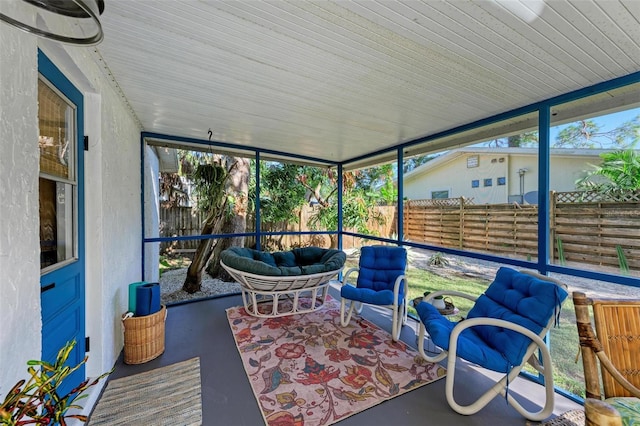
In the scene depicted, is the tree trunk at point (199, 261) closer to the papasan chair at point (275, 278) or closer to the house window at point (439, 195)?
the papasan chair at point (275, 278)

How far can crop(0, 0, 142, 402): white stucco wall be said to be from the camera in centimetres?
101

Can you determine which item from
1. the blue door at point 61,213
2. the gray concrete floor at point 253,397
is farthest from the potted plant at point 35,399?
the gray concrete floor at point 253,397

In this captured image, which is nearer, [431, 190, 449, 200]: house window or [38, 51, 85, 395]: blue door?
[38, 51, 85, 395]: blue door

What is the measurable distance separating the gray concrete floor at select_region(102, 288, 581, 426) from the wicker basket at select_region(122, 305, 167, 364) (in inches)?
2.7

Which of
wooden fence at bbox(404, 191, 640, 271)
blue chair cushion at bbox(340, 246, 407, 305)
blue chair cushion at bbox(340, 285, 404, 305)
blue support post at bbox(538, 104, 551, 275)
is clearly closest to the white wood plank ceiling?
blue support post at bbox(538, 104, 551, 275)

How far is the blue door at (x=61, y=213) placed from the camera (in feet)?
4.78

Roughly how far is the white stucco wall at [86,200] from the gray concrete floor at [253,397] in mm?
603

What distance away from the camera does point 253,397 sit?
200 cm

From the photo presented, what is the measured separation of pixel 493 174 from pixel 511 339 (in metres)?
2.12

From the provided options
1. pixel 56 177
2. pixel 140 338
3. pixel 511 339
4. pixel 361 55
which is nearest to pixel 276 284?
pixel 140 338

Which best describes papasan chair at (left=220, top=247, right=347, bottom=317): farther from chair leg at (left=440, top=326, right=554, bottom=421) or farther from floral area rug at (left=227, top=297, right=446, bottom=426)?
chair leg at (left=440, top=326, right=554, bottom=421)

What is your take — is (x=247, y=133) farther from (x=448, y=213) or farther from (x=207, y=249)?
(x=448, y=213)

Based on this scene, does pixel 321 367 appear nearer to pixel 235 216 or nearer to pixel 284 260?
pixel 284 260

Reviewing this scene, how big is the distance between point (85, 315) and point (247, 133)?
267 centimetres
